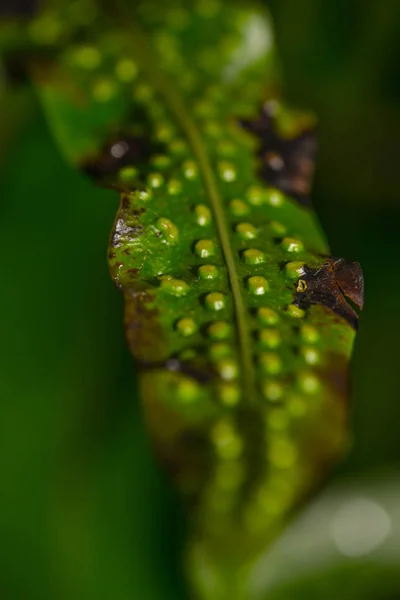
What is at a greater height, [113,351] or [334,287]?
[334,287]

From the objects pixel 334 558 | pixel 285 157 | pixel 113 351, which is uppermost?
pixel 285 157

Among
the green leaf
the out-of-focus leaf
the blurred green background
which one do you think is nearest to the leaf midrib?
the green leaf

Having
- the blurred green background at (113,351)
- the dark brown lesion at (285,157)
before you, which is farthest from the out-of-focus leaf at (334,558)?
the dark brown lesion at (285,157)

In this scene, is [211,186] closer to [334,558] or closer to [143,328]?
[143,328]

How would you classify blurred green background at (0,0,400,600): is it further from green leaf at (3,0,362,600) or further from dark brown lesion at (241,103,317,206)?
dark brown lesion at (241,103,317,206)

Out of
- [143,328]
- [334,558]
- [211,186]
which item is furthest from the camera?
[334,558]

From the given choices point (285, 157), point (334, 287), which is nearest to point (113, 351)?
point (285, 157)

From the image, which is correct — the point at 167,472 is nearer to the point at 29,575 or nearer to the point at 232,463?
the point at 232,463
